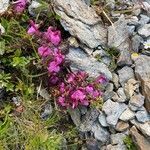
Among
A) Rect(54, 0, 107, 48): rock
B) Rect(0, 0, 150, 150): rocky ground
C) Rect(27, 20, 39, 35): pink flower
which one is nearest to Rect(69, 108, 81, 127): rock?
Rect(0, 0, 150, 150): rocky ground

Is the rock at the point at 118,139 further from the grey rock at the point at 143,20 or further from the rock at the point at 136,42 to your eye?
the grey rock at the point at 143,20

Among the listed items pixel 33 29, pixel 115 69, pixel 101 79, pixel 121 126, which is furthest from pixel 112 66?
pixel 33 29

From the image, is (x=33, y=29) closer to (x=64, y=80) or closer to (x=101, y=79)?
(x=64, y=80)

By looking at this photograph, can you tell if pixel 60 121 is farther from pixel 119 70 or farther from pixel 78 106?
pixel 119 70

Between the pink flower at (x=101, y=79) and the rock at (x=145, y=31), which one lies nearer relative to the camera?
the pink flower at (x=101, y=79)

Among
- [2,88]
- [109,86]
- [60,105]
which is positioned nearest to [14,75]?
[2,88]

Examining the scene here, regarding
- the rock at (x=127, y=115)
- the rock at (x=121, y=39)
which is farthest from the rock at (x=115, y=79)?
the rock at (x=127, y=115)
